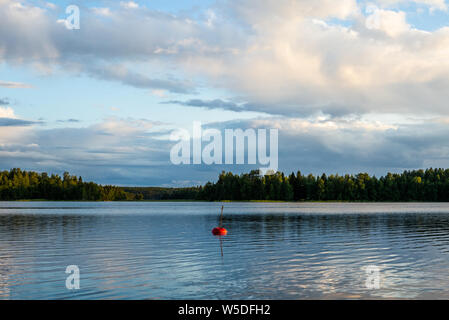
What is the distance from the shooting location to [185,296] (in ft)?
73.4

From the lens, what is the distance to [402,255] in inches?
1464

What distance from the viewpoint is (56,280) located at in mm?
26375
